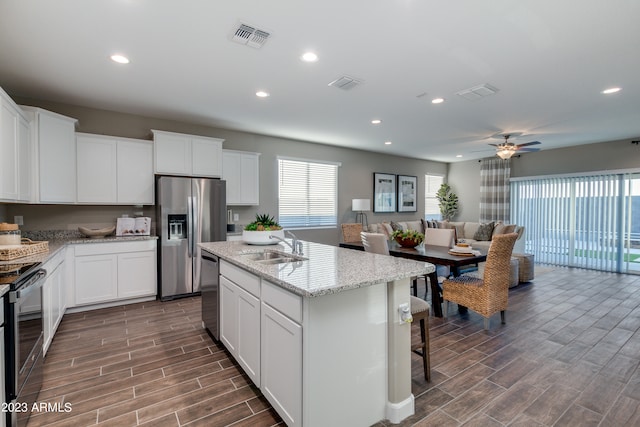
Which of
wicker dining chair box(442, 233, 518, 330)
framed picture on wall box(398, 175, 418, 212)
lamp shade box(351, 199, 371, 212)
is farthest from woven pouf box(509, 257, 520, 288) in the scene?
framed picture on wall box(398, 175, 418, 212)

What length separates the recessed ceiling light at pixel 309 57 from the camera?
2.73 meters

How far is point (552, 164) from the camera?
7.14 metres

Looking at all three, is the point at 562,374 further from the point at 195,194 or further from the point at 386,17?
the point at 195,194

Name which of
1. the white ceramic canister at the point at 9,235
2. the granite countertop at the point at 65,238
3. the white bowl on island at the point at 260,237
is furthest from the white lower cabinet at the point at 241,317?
the granite countertop at the point at 65,238

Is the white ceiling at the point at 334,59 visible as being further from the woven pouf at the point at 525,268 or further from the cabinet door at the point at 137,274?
the woven pouf at the point at 525,268

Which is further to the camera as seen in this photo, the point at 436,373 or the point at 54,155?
the point at 54,155

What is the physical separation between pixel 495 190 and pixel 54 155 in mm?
8750

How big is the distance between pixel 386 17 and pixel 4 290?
2.81 m

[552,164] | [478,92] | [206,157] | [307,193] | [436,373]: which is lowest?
[436,373]

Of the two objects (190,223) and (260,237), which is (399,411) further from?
(190,223)

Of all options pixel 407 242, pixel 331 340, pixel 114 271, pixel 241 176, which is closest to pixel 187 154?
pixel 241 176

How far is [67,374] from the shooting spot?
242 centimetres

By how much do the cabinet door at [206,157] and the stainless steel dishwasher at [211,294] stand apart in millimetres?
1952

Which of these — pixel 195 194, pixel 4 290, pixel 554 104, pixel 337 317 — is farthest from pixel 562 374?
pixel 195 194
